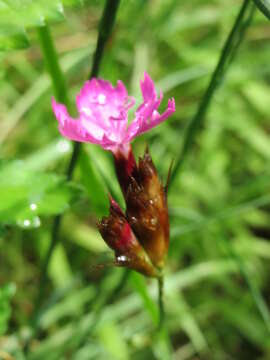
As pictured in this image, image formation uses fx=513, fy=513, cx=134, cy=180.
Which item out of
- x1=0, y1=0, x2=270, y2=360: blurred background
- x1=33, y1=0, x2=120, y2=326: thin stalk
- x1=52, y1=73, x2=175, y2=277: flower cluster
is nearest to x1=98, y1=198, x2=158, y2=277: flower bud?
x1=52, y1=73, x2=175, y2=277: flower cluster

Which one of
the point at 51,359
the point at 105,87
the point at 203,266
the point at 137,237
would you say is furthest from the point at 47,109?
the point at 137,237

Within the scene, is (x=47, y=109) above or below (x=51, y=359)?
above

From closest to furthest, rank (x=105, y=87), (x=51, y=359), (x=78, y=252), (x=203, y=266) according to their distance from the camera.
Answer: (x=105, y=87), (x=51, y=359), (x=203, y=266), (x=78, y=252)

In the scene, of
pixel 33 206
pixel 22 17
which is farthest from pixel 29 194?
pixel 22 17

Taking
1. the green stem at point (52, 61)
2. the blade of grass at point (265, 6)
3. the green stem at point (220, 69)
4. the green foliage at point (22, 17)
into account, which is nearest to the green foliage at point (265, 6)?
the blade of grass at point (265, 6)

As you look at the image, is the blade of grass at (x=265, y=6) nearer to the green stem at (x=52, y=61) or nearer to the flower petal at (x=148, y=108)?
the flower petal at (x=148, y=108)

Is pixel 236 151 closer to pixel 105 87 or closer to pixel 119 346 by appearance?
pixel 119 346

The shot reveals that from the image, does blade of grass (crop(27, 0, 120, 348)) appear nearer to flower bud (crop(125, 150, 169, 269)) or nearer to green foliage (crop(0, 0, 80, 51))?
green foliage (crop(0, 0, 80, 51))
